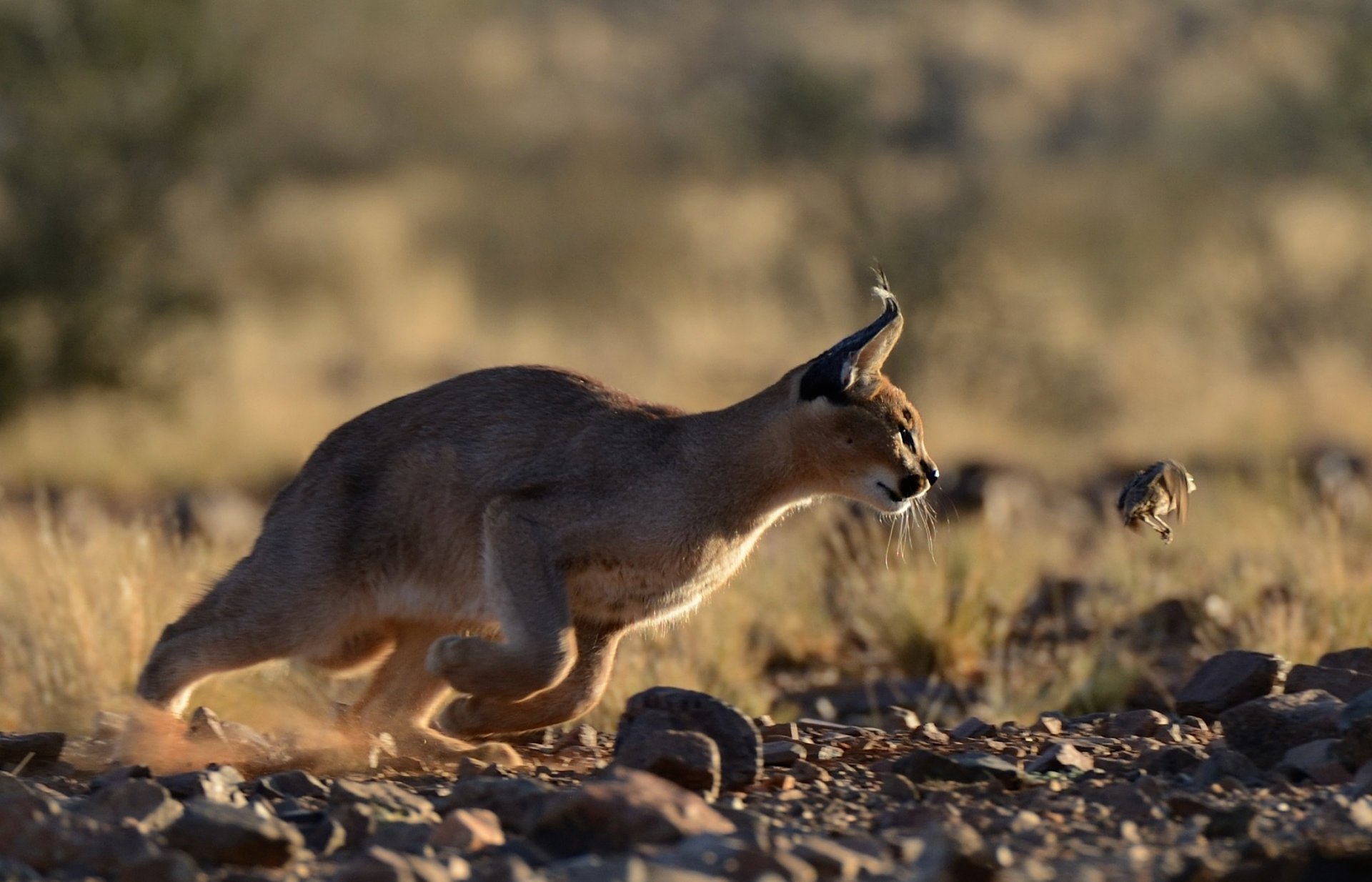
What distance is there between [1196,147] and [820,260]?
62.4 ft

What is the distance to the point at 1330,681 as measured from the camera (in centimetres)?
693

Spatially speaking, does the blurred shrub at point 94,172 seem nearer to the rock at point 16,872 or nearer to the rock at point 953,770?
the rock at point 953,770

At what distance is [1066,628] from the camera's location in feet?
35.2

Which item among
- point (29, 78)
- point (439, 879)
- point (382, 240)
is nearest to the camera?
point (439, 879)

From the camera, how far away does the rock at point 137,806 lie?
5105 millimetres

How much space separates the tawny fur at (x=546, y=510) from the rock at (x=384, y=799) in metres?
1.19

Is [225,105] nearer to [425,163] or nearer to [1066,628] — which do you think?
[1066,628]

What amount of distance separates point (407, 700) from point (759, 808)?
2152 mm

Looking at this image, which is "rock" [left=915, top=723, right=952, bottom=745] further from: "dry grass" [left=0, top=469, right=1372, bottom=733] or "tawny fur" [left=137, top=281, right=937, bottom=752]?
"dry grass" [left=0, top=469, right=1372, bottom=733]

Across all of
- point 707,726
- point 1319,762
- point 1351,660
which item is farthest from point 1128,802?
point 1351,660

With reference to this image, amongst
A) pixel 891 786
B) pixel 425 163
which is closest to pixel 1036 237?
pixel 425 163

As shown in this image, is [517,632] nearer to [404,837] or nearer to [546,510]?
[546,510]

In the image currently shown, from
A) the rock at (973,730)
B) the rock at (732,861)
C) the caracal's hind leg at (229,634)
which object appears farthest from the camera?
the rock at (973,730)

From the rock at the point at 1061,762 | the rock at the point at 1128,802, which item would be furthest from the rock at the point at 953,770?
the rock at the point at 1128,802
